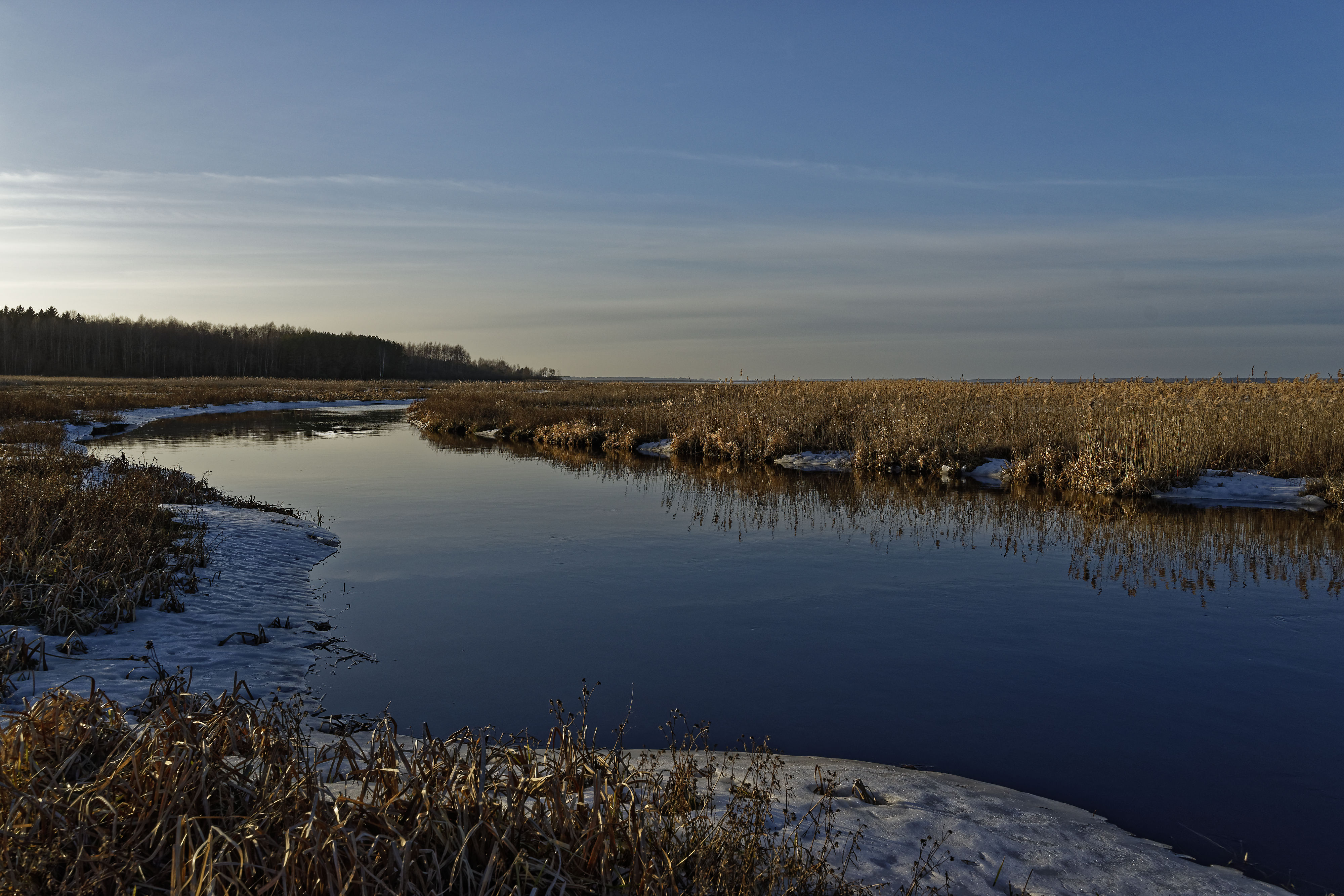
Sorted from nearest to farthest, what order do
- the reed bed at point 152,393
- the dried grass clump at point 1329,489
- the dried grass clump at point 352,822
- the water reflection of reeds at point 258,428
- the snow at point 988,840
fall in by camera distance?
the dried grass clump at point 352,822
the snow at point 988,840
the dried grass clump at point 1329,489
the water reflection of reeds at point 258,428
the reed bed at point 152,393

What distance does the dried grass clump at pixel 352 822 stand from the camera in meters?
2.55

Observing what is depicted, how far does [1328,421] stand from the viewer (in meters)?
15.6

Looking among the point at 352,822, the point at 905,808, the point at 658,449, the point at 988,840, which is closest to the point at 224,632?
the point at 352,822

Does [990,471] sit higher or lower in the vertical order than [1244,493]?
higher

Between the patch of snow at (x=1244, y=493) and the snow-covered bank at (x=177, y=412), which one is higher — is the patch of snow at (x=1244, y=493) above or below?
below

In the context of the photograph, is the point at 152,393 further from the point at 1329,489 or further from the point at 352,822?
the point at 1329,489

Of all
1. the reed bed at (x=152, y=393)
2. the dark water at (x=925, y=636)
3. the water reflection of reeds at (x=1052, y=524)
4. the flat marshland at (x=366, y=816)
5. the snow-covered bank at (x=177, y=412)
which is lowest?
the dark water at (x=925, y=636)

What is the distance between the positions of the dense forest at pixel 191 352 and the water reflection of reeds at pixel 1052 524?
111 metres

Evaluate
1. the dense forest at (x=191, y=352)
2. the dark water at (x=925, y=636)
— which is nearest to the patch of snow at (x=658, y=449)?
the dark water at (x=925, y=636)

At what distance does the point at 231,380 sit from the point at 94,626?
9314 centimetres

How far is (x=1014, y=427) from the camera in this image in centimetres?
1964

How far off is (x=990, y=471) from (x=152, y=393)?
186 ft

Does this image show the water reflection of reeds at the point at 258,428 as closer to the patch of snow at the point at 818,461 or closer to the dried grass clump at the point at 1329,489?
the patch of snow at the point at 818,461

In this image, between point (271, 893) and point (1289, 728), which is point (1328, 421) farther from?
point (271, 893)
